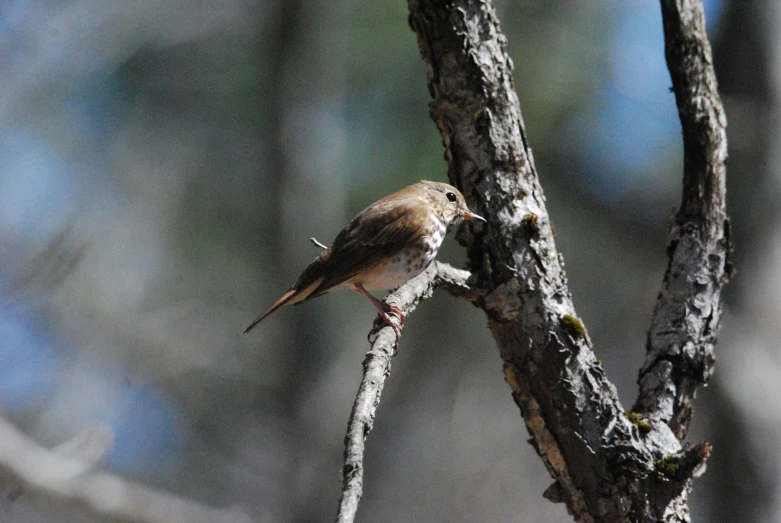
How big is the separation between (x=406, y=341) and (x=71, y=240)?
3.67 metres

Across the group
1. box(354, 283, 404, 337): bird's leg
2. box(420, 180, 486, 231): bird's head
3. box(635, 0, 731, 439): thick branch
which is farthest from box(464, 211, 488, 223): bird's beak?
box(635, 0, 731, 439): thick branch

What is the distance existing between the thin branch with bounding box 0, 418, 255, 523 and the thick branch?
394 centimetres

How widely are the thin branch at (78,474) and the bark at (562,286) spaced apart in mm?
3588

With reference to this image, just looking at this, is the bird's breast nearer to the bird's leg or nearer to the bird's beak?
the bird's leg

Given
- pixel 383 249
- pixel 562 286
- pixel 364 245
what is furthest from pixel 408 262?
pixel 562 286

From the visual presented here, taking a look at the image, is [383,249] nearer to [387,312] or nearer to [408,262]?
[408,262]

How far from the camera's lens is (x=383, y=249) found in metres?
3.78

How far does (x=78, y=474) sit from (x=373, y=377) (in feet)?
13.3

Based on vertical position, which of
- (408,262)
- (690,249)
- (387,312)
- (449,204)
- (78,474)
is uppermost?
(690,249)

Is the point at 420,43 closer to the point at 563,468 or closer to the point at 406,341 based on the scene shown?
the point at 563,468

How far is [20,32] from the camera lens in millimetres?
Answer: 5809

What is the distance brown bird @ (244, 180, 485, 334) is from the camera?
3672 mm

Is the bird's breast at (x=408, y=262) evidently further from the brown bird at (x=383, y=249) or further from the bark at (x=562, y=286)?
the bark at (x=562, y=286)

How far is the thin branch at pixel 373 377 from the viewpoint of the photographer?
63.4 inches
